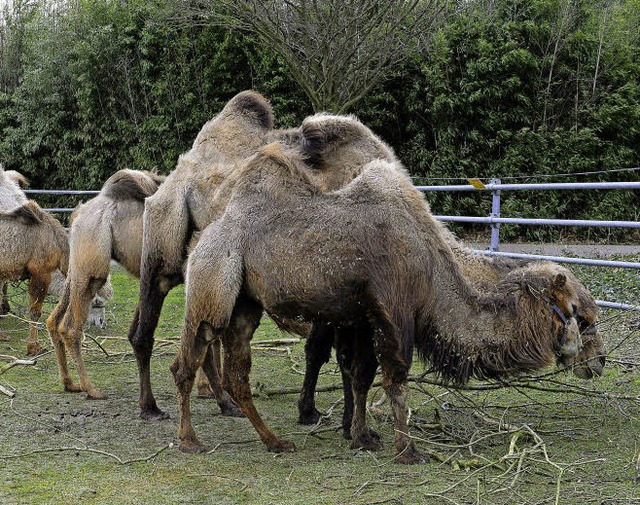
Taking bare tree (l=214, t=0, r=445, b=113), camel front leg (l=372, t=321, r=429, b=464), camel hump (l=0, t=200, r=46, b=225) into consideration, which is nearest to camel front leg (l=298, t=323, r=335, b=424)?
camel front leg (l=372, t=321, r=429, b=464)

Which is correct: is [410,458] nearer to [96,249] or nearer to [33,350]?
[96,249]

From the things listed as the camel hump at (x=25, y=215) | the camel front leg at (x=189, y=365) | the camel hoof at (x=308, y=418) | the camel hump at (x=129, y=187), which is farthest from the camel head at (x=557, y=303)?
the camel hump at (x=25, y=215)

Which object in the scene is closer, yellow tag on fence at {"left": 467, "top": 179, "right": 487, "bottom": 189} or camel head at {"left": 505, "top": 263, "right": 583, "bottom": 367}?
camel head at {"left": 505, "top": 263, "right": 583, "bottom": 367}

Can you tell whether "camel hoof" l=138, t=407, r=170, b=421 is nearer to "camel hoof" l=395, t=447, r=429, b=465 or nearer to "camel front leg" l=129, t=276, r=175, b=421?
"camel front leg" l=129, t=276, r=175, b=421

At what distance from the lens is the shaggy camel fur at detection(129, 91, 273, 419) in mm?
6383

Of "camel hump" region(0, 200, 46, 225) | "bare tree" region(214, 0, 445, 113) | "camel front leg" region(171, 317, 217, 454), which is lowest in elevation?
"camel front leg" region(171, 317, 217, 454)

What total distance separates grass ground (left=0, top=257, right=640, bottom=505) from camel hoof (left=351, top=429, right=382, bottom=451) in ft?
0.21

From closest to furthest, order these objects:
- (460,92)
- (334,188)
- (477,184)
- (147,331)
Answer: (334,188)
(147,331)
(477,184)
(460,92)

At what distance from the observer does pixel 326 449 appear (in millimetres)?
5562

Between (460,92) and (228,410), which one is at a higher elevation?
(460,92)

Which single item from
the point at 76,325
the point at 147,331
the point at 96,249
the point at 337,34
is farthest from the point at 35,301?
the point at 337,34

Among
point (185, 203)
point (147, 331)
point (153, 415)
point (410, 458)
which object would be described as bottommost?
point (153, 415)

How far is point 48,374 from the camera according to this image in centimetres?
805

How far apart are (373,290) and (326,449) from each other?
47.1 inches
